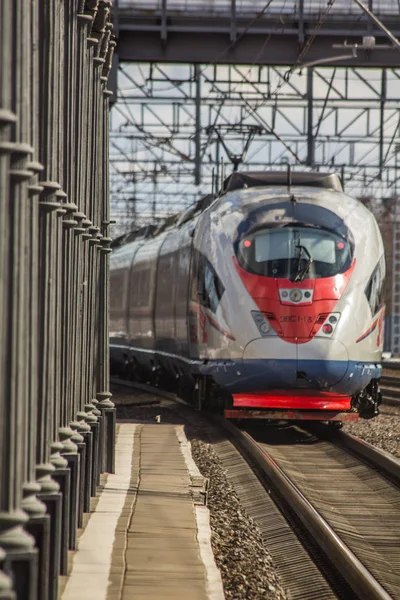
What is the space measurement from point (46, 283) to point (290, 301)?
8.86m

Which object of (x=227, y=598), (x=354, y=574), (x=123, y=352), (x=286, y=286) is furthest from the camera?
(x=123, y=352)

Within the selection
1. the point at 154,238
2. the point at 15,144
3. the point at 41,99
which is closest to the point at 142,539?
the point at 41,99

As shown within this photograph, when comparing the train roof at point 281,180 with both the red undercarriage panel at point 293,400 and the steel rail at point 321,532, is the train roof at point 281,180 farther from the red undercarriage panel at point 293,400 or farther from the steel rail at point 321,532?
the steel rail at point 321,532

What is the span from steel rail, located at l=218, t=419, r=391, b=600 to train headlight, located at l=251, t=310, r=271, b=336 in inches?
56.3

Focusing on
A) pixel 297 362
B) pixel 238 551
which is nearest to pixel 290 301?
pixel 297 362

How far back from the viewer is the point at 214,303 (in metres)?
15.2

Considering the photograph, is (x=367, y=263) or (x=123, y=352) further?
(x=123, y=352)

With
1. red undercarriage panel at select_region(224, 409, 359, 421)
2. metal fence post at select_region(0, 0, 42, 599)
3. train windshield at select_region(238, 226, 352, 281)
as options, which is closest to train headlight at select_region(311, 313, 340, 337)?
train windshield at select_region(238, 226, 352, 281)

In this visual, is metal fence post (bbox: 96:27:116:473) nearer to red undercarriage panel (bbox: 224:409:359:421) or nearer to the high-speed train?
the high-speed train

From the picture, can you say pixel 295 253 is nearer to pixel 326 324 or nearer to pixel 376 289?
pixel 326 324

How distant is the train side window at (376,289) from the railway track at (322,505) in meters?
1.67

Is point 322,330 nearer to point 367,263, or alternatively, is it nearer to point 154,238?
point 367,263

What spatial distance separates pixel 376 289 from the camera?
49.7 feet

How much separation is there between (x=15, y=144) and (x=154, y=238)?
20.1 meters
